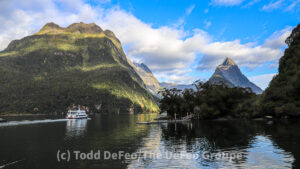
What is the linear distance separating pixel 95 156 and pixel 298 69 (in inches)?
5119

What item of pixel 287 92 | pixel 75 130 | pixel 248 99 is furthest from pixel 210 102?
pixel 75 130

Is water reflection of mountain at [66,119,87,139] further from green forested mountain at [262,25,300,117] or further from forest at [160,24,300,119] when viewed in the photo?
green forested mountain at [262,25,300,117]

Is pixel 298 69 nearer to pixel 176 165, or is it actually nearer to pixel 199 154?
pixel 199 154

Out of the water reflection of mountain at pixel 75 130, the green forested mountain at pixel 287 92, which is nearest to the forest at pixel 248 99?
the green forested mountain at pixel 287 92

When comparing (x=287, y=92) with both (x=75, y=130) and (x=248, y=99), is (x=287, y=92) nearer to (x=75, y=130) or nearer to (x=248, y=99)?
(x=248, y=99)

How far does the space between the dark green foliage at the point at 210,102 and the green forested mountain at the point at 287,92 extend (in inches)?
593

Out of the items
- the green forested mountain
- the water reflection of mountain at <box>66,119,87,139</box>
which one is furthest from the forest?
the water reflection of mountain at <box>66,119,87,139</box>

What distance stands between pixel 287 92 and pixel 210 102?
46400mm

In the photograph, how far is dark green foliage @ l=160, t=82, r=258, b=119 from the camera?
151 m

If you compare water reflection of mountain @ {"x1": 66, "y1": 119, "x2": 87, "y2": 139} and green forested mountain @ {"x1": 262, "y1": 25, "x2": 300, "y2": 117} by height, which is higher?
green forested mountain @ {"x1": 262, "y1": 25, "x2": 300, "y2": 117}

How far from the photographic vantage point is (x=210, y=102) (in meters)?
156

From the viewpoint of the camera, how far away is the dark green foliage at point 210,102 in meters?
151

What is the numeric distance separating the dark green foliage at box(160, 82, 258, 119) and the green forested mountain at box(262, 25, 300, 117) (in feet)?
49.4

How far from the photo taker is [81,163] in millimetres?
33406
